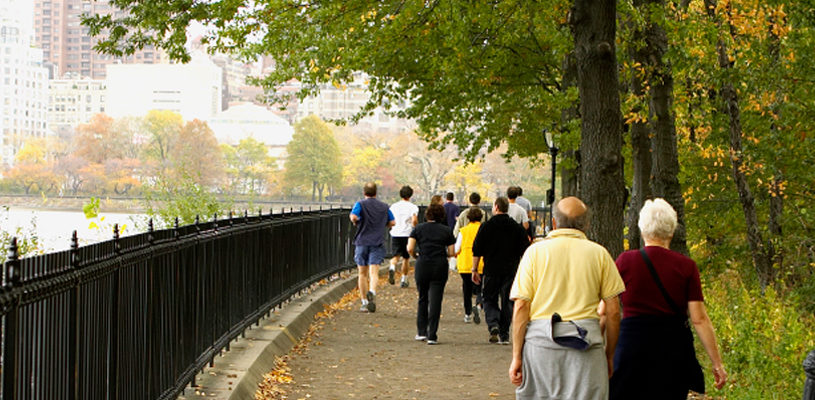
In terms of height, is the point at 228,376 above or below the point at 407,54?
below

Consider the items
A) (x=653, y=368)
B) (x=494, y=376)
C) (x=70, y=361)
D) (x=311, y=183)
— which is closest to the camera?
(x=70, y=361)

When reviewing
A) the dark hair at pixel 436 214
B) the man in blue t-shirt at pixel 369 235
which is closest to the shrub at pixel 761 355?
the dark hair at pixel 436 214

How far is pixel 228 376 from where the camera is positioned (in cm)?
869

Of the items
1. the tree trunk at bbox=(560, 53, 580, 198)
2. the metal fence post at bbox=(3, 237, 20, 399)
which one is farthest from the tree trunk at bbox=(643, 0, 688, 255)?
the metal fence post at bbox=(3, 237, 20, 399)

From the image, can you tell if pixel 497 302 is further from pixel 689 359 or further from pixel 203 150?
pixel 203 150

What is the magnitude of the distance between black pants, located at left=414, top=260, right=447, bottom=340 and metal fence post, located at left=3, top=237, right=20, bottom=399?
9.03 m

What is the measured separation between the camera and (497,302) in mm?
12844

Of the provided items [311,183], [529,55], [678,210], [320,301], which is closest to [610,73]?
[678,210]

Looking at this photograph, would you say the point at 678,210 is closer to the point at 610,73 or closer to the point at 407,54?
the point at 610,73

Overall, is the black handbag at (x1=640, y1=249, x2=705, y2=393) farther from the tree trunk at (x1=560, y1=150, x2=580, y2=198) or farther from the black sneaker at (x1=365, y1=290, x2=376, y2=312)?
the tree trunk at (x1=560, y1=150, x2=580, y2=198)

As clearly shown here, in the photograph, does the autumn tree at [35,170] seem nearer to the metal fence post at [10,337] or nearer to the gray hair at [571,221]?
the gray hair at [571,221]

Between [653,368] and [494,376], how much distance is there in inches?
193

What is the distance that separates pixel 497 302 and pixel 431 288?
31.6 inches

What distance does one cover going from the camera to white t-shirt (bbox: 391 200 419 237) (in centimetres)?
1903
